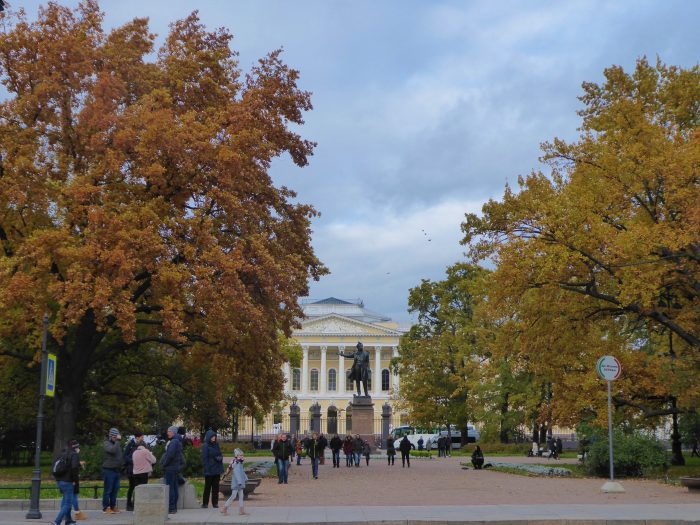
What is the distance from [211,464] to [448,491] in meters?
7.39

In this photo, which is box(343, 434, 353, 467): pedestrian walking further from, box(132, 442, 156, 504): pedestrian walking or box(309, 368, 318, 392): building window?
box(309, 368, 318, 392): building window

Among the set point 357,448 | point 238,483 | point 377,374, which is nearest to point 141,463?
point 238,483

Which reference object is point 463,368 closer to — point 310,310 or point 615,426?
point 615,426

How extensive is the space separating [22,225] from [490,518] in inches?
769

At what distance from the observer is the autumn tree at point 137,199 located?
2414 centimetres

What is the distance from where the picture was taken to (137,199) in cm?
2683

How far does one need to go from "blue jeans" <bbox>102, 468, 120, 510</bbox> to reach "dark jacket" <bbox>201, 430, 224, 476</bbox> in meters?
1.79

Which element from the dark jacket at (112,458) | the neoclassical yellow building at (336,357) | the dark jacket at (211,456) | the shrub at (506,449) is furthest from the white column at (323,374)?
the dark jacket at (112,458)

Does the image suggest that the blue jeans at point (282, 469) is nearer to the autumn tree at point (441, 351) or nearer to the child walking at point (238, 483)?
the child walking at point (238, 483)

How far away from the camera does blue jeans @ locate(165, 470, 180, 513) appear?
54.6ft

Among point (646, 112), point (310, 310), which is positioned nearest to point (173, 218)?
point (646, 112)

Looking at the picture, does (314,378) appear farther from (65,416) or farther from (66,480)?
(66,480)

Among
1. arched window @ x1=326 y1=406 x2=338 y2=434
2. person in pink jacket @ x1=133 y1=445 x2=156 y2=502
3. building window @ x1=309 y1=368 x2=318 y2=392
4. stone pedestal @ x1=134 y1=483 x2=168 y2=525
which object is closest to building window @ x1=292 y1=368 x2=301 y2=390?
building window @ x1=309 y1=368 x2=318 y2=392

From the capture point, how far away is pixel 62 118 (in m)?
28.0
